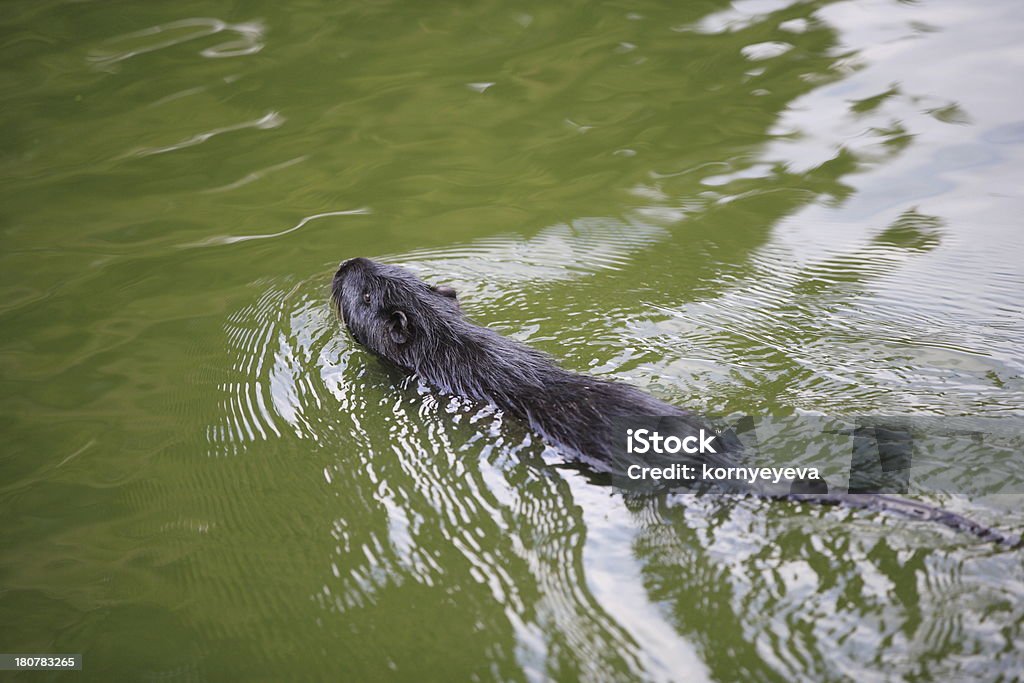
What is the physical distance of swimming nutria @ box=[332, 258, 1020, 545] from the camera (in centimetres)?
306

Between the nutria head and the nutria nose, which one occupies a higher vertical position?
the nutria nose

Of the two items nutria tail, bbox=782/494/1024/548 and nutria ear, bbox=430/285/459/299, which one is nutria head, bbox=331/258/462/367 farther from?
nutria tail, bbox=782/494/1024/548

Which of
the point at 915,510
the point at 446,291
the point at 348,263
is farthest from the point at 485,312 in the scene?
the point at 915,510

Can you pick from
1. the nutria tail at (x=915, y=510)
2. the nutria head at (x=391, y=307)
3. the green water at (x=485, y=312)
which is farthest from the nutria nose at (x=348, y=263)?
the nutria tail at (x=915, y=510)

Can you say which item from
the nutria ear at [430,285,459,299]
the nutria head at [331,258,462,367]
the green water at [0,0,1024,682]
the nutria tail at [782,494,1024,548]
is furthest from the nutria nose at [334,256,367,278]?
the nutria tail at [782,494,1024,548]

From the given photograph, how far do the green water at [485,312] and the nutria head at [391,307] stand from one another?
0.47 feet

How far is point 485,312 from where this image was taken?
443 centimetres

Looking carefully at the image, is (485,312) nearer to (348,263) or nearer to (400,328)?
(400,328)

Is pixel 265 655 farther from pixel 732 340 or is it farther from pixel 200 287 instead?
pixel 200 287

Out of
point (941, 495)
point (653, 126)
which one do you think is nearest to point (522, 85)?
point (653, 126)

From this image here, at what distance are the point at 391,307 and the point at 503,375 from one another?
0.83 m

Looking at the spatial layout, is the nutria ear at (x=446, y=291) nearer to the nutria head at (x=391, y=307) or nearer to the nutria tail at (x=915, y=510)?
the nutria head at (x=391, y=307)

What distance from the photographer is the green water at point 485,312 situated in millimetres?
2695

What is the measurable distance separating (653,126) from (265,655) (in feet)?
14.2
